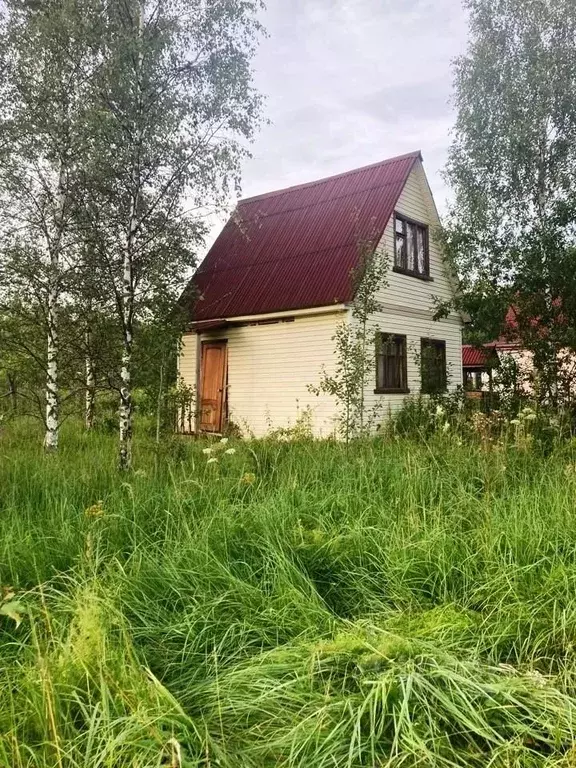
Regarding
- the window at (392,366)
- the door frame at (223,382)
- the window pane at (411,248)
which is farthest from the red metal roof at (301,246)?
the window at (392,366)

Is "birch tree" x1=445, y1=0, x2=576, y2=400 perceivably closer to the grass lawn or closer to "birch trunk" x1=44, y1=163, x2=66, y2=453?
the grass lawn

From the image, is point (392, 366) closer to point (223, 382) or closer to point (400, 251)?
point (400, 251)

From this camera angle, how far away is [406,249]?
44.8ft

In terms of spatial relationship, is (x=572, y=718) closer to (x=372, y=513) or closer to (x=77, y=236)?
(x=372, y=513)

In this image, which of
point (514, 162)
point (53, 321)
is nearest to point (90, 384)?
point (53, 321)

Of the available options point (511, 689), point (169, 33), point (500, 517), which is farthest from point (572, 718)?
point (169, 33)

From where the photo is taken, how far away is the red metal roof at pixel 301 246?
12.0 metres

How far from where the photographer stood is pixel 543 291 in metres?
9.95

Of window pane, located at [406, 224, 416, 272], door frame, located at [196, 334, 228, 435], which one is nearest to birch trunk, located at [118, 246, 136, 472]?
door frame, located at [196, 334, 228, 435]

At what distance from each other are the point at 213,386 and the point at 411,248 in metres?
6.60

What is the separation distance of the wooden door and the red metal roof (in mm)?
1002

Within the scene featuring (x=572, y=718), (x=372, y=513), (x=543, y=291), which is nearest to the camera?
(x=572, y=718)

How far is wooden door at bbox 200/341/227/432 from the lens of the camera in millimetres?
13953

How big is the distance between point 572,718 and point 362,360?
7.38 meters
